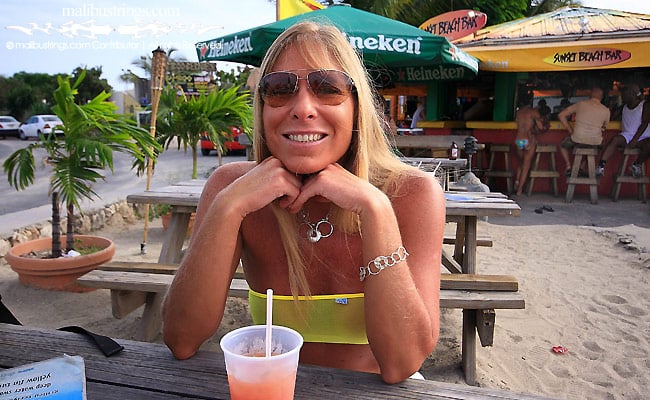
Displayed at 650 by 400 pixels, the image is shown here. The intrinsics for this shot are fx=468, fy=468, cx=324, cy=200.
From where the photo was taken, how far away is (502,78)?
29.8ft

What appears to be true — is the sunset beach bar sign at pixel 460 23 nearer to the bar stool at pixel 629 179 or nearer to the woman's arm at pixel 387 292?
the bar stool at pixel 629 179

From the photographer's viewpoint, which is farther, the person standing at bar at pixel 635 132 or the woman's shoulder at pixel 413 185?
the person standing at bar at pixel 635 132

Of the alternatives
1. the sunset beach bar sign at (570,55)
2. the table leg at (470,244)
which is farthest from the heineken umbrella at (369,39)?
the table leg at (470,244)

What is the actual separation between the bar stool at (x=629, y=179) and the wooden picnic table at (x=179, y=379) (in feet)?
27.4

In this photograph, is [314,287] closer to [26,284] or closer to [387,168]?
[387,168]

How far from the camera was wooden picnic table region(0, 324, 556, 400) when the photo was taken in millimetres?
1001

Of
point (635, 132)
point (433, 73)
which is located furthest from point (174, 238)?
point (635, 132)

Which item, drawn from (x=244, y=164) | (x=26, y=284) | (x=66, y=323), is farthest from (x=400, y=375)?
(x=26, y=284)

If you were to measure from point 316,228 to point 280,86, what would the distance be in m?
0.43

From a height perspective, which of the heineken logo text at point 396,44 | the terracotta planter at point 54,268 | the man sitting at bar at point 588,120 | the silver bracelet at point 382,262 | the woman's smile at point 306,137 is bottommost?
the terracotta planter at point 54,268

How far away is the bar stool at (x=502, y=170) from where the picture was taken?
8.64 meters

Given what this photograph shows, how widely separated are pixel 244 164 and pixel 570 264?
4.26 meters

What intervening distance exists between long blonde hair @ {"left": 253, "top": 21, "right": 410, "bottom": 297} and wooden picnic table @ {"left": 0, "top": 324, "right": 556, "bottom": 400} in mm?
327

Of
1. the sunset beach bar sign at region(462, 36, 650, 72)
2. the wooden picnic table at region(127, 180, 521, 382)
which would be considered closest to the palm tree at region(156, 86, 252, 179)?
the wooden picnic table at region(127, 180, 521, 382)
